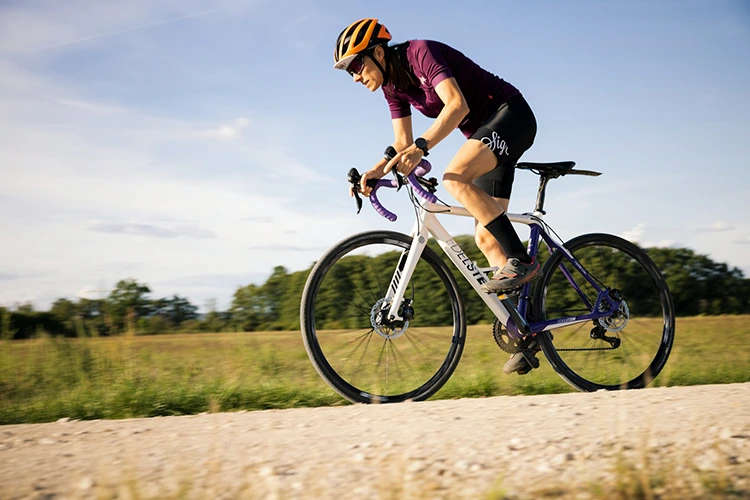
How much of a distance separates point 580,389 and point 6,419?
4203mm

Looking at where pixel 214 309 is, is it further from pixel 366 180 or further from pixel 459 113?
pixel 459 113

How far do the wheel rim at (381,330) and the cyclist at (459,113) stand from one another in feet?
1.38

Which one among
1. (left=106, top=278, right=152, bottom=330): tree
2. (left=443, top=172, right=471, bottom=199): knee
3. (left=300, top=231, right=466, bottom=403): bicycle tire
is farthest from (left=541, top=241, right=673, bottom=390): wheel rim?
(left=106, top=278, right=152, bottom=330): tree

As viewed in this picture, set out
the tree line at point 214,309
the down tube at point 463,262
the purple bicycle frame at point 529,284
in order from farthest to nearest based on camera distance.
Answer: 1. the tree line at point 214,309
2. the down tube at point 463,262
3. the purple bicycle frame at point 529,284

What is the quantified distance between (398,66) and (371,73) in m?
0.19

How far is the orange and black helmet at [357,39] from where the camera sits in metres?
4.20

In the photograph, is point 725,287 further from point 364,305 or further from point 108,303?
point 108,303

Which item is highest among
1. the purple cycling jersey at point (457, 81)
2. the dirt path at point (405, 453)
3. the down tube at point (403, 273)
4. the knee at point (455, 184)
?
the purple cycling jersey at point (457, 81)

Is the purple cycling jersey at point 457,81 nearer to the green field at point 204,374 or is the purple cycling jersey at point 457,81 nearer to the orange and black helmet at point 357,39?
the orange and black helmet at point 357,39

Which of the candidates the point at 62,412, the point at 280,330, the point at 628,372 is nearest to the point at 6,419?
the point at 62,412

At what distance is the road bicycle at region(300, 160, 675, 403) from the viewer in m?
4.31

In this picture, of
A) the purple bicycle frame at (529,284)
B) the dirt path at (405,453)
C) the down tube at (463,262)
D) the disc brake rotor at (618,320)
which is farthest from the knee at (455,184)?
the disc brake rotor at (618,320)

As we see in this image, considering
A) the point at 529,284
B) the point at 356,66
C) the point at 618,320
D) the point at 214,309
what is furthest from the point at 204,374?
the point at 618,320

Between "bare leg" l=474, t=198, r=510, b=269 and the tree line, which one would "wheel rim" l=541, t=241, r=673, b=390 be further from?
the tree line
